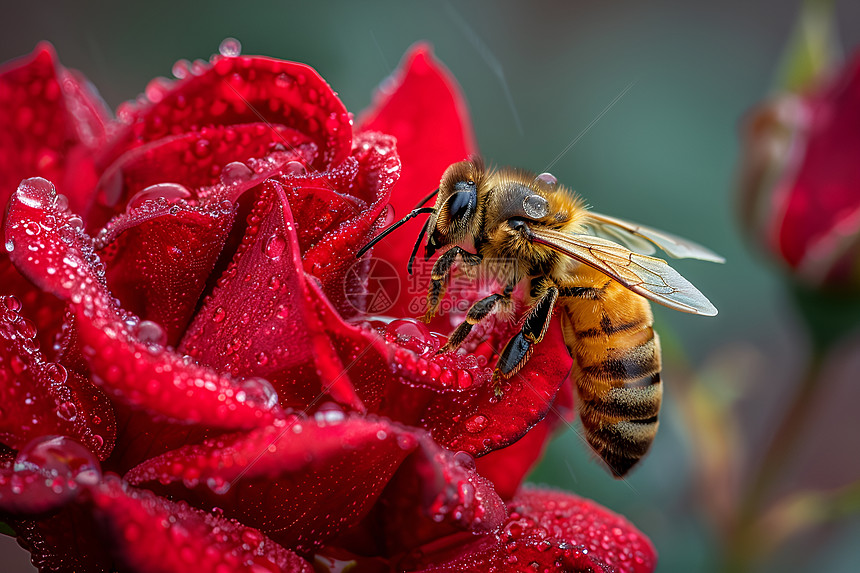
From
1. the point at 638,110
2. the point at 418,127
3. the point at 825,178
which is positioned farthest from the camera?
the point at 638,110

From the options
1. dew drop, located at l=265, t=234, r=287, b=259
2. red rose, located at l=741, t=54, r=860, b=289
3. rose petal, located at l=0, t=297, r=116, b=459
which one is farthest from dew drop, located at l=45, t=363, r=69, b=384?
red rose, located at l=741, t=54, r=860, b=289

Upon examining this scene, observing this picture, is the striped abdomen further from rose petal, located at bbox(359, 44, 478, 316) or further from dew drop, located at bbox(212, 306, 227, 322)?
dew drop, located at bbox(212, 306, 227, 322)

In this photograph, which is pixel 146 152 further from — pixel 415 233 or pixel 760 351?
pixel 760 351

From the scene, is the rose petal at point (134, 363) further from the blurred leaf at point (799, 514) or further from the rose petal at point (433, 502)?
the blurred leaf at point (799, 514)

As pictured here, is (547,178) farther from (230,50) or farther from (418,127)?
(230,50)

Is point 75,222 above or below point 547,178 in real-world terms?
below

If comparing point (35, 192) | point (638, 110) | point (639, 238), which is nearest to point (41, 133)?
point (35, 192)

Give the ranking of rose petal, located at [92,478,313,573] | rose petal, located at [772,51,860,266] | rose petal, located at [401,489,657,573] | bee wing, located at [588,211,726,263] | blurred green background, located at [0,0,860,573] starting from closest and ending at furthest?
rose petal, located at [92,478,313,573], rose petal, located at [401,489,657,573], bee wing, located at [588,211,726,263], rose petal, located at [772,51,860,266], blurred green background, located at [0,0,860,573]

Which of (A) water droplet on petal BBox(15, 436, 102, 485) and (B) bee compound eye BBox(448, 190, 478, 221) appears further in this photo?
(B) bee compound eye BBox(448, 190, 478, 221)
